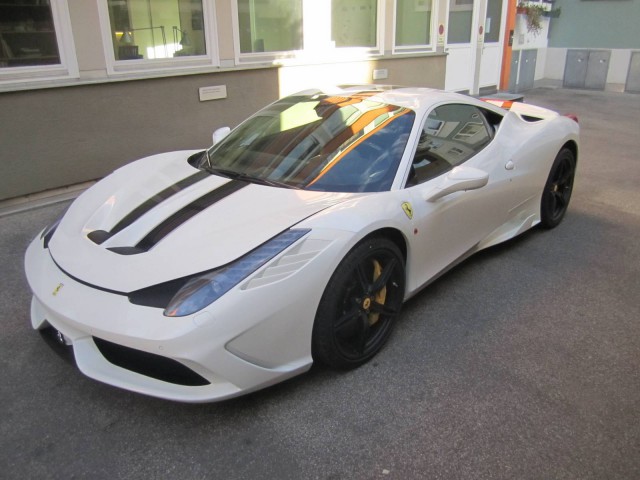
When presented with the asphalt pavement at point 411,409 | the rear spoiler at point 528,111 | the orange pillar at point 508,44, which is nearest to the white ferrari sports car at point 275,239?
the asphalt pavement at point 411,409

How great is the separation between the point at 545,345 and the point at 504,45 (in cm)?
1083

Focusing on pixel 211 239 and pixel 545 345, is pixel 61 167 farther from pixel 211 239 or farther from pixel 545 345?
pixel 545 345

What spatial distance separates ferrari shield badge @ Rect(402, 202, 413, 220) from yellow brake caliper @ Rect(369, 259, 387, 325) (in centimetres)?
32

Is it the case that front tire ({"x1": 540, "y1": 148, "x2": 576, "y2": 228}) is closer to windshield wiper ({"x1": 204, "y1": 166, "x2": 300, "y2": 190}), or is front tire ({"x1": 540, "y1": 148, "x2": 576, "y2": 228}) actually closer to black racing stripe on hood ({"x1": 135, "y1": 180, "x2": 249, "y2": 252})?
windshield wiper ({"x1": 204, "y1": 166, "x2": 300, "y2": 190})

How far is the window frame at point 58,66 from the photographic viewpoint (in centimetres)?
482

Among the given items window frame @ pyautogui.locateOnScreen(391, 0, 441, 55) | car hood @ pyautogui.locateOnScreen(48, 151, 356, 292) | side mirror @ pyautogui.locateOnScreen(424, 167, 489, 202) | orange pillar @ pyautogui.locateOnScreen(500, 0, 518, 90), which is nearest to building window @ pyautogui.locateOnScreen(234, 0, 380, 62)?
window frame @ pyautogui.locateOnScreen(391, 0, 441, 55)

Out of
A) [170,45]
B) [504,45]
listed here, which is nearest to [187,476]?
[170,45]

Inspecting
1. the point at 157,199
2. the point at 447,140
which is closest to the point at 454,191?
the point at 447,140

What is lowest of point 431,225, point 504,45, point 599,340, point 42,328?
point 599,340

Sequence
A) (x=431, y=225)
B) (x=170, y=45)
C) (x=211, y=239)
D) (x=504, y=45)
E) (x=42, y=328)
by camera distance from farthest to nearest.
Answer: (x=504, y=45) → (x=170, y=45) → (x=431, y=225) → (x=42, y=328) → (x=211, y=239)

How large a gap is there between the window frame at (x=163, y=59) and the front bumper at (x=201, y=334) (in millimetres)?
3752

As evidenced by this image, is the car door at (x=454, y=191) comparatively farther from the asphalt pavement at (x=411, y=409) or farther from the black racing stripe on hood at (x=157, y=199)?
the black racing stripe on hood at (x=157, y=199)

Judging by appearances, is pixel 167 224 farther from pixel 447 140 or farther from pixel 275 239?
pixel 447 140

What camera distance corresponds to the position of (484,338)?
9.92 ft
